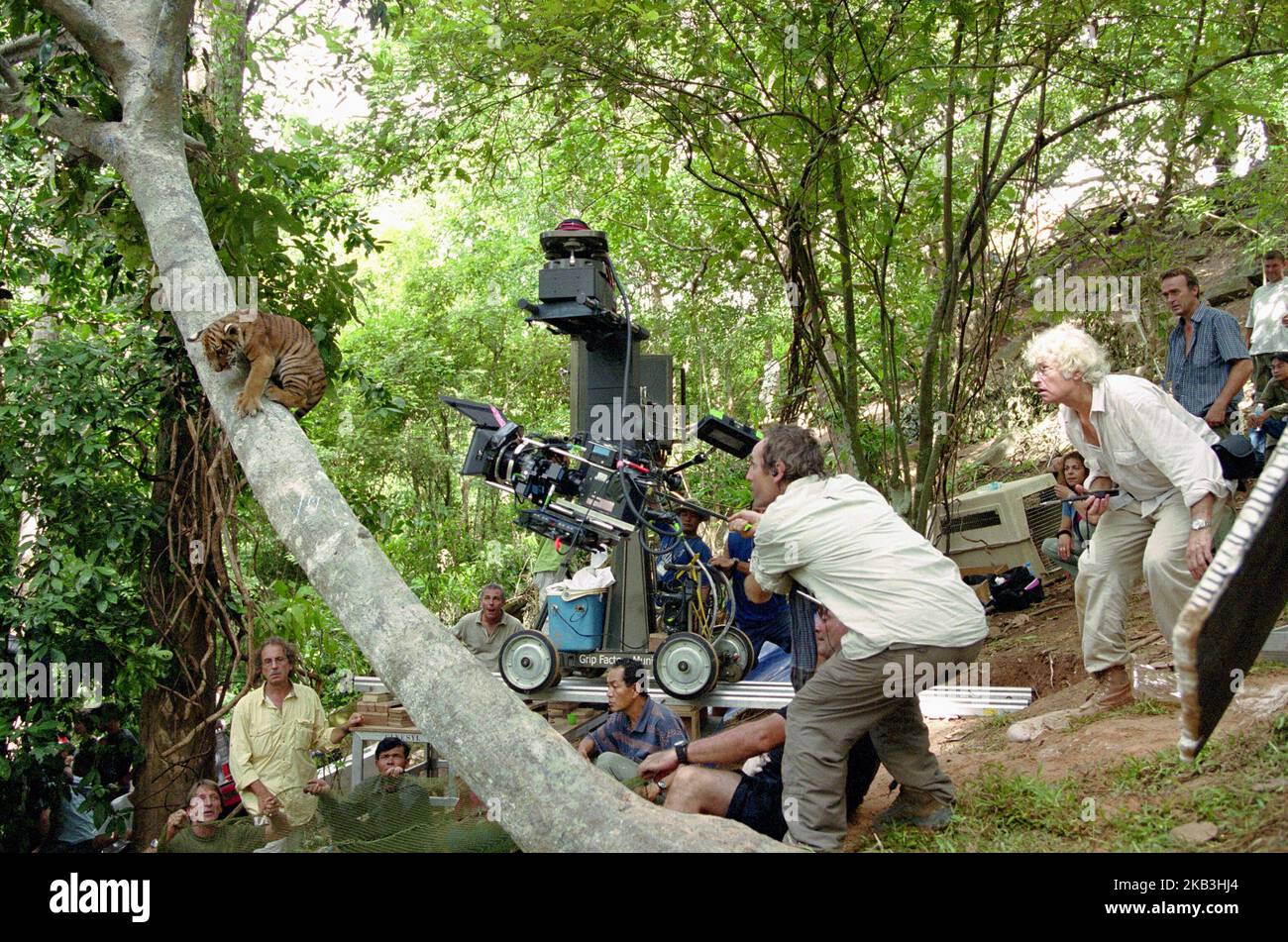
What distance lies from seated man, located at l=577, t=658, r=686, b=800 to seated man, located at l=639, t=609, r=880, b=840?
664mm

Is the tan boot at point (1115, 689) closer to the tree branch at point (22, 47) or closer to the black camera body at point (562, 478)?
the black camera body at point (562, 478)

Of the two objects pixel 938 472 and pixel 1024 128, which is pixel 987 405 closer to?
pixel 1024 128

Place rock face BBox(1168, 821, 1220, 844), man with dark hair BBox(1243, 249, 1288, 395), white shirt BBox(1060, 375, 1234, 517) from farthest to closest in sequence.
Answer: man with dark hair BBox(1243, 249, 1288, 395) → white shirt BBox(1060, 375, 1234, 517) → rock face BBox(1168, 821, 1220, 844)

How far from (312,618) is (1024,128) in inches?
368

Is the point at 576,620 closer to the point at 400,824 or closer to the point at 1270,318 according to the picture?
the point at 400,824

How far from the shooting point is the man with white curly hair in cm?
411

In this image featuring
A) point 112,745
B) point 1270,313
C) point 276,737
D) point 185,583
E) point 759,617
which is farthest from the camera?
point 1270,313

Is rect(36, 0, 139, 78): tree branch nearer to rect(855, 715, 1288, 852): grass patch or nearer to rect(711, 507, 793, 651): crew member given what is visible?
rect(711, 507, 793, 651): crew member

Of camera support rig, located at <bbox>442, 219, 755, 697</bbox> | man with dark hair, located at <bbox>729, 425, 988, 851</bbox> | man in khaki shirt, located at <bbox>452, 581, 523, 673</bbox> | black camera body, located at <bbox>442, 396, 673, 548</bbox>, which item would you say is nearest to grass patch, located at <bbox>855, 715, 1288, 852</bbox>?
man with dark hair, located at <bbox>729, 425, 988, 851</bbox>

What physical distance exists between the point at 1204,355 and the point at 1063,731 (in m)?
Answer: 2.56

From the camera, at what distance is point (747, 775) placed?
388cm

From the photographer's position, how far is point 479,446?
5.55 m

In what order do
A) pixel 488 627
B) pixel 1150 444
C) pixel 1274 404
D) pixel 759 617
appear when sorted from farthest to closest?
pixel 488 627 < pixel 1274 404 < pixel 759 617 < pixel 1150 444

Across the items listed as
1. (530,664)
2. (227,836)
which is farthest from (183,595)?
(227,836)
